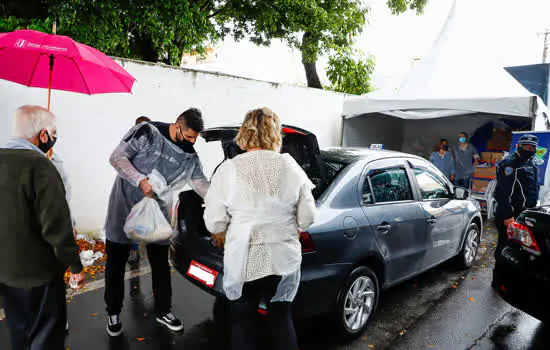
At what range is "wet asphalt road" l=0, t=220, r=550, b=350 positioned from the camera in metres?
3.11

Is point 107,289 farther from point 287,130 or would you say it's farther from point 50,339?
point 287,130

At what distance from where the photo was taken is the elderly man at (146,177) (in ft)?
9.41

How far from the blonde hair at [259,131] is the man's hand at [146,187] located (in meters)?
1.01

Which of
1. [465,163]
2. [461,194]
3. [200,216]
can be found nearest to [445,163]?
[465,163]

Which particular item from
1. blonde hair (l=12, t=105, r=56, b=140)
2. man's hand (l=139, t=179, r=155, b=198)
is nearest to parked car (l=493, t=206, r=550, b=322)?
man's hand (l=139, t=179, r=155, b=198)

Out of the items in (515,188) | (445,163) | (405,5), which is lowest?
(515,188)

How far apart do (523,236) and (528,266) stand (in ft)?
0.89

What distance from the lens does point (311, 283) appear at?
107 inches

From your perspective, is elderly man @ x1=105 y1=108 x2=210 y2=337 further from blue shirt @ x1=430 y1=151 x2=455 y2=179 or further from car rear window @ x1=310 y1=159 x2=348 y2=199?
blue shirt @ x1=430 y1=151 x2=455 y2=179

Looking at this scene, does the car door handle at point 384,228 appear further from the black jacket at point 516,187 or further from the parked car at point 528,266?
the black jacket at point 516,187

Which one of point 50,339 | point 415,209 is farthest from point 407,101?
point 50,339

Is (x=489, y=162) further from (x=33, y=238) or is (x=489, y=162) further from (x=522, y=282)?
(x=33, y=238)

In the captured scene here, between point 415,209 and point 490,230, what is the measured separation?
15.4ft

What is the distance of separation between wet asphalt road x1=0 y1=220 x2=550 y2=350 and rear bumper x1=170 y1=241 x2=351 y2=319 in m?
0.50
